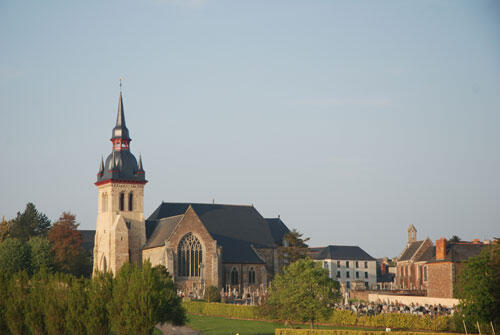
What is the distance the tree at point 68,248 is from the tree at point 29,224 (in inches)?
351

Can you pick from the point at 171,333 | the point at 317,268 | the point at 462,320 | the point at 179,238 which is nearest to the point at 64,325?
the point at 171,333

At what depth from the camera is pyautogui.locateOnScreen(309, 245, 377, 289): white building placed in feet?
411

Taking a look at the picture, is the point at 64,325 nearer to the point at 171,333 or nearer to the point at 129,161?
the point at 171,333

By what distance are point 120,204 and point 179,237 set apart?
10.5 metres

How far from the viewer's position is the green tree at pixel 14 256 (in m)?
84.2

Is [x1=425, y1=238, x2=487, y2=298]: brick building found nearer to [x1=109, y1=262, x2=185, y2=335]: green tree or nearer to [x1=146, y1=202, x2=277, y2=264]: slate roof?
[x1=146, y1=202, x2=277, y2=264]: slate roof

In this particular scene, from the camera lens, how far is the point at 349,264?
126750 millimetres

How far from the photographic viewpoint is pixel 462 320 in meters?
50.1

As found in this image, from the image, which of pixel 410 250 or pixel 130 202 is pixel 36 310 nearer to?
pixel 130 202

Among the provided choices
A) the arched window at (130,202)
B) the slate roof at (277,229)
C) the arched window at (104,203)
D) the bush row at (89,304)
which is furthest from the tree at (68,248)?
the bush row at (89,304)

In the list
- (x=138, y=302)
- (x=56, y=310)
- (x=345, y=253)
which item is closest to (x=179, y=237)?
(x=56, y=310)

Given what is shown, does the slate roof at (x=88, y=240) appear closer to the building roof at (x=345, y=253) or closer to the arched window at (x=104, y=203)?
the arched window at (x=104, y=203)

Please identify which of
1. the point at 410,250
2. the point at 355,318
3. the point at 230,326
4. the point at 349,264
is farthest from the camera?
the point at 349,264

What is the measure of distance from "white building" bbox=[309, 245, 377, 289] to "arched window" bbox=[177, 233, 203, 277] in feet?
142
